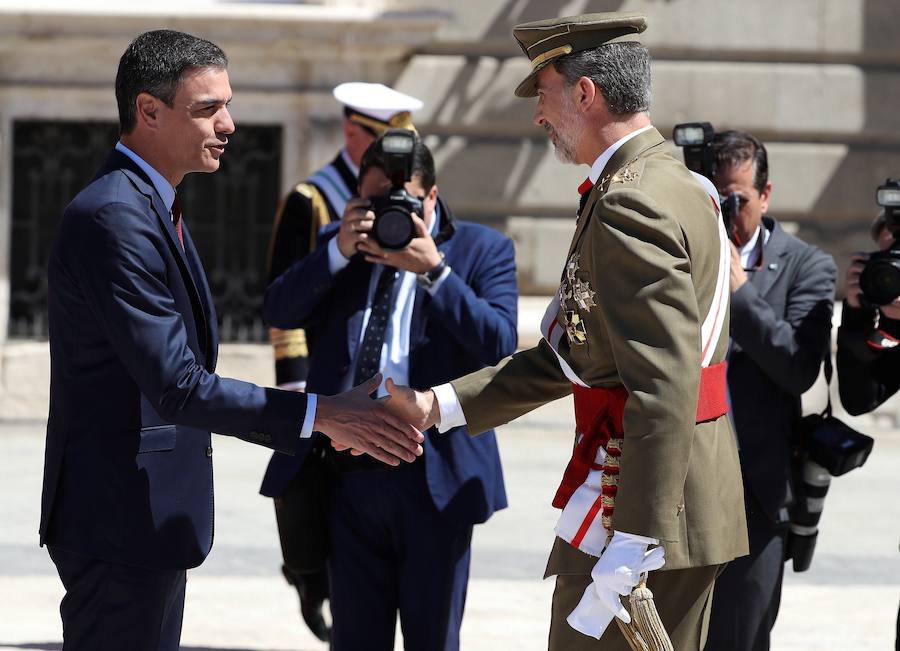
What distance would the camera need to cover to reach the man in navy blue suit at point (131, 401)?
316cm

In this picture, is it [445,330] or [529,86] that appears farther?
[445,330]

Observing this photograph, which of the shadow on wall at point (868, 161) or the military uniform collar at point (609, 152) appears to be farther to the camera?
the shadow on wall at point (868, 161)

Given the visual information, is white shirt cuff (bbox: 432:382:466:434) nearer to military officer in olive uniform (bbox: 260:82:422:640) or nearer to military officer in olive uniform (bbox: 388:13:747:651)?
military officer in olive uniform (bbox: 388:13:747:651)

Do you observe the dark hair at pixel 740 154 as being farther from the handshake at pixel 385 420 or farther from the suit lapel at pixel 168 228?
the suit lapel at pixel 168 228

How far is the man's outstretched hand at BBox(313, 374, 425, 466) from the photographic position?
11.9 feet

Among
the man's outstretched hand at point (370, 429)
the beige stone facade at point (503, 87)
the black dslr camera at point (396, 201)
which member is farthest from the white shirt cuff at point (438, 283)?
the beige stone facade at point (503, 87)

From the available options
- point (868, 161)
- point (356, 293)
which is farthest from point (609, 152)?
point (868, 161)

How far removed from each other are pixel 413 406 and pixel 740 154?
1487 mm

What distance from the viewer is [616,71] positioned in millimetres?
3188

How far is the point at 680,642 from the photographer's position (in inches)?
124

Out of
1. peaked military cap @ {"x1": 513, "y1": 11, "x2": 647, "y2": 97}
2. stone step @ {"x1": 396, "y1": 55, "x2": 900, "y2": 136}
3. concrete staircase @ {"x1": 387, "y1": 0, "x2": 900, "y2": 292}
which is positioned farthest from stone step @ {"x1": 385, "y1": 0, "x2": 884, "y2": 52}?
peaked military cap @ {"x1": 513, "y1": 11, "x2": 647, "y2": 97}

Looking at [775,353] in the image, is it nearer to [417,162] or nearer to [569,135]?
[417,162]

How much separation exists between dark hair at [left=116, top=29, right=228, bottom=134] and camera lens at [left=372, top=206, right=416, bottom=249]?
3.06 ft

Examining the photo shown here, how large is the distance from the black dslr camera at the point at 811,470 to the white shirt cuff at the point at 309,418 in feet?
5.45
